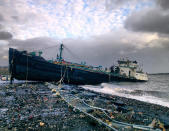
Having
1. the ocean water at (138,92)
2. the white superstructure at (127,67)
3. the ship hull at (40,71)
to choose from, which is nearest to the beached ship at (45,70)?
the ship hull at (40,71)

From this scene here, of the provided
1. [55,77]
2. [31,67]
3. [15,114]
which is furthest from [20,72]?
[15,114]

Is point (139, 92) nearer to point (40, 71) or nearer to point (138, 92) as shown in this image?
point (138, 92)

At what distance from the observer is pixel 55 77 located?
23047mm

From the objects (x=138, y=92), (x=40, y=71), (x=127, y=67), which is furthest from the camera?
(x=127, y=67)

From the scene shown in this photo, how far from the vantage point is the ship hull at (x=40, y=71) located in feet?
65.6

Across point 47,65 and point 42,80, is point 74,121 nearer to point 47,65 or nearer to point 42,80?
point 47,65

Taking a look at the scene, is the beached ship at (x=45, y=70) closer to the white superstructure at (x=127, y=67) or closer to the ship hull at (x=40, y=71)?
the ship hull at (x=40, y=71)

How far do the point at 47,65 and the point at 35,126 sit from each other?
717 inches

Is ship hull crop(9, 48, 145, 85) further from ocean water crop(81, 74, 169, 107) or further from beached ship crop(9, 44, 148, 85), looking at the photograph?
ocean water crop(81, 74, 169, 107)

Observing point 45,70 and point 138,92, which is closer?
point 138,92

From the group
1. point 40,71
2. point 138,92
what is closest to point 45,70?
point 40,71

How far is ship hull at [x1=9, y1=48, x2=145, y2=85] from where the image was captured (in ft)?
65.6

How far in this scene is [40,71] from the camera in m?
21.4

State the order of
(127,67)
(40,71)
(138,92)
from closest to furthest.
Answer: (138,92) < (40,71) < (127,67)
